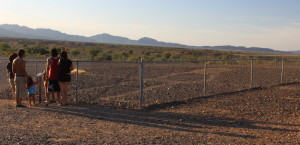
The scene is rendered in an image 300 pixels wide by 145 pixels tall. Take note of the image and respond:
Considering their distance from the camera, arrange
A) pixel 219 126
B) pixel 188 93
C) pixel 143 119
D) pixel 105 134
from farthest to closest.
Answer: pixel 188 93
pixel 143 119
pixel 219 126
pixel 105 134

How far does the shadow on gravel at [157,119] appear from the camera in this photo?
29.0 feet

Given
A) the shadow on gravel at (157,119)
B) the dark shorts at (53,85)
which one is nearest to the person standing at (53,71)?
the dark shorts at (53,85)

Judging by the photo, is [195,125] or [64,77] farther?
[64,77]

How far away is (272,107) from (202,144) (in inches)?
215

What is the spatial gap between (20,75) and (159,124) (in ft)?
14.1

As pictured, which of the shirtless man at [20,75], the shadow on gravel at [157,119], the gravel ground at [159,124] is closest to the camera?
the gravel ground at [159,124]

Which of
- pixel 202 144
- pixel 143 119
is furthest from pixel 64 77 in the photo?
pixel 202 144

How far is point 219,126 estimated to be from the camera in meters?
9.04

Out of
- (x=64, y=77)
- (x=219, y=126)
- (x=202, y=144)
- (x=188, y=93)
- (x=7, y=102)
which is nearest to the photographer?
(x=202, y=144)

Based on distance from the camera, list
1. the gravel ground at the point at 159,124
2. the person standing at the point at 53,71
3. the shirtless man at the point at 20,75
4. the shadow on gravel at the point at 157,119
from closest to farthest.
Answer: the gravel ground at the point at 159,124
the shadow on gravel at the point at 157,119
the shirtless man at the point at 20,75
the person standing at the point at 53,71

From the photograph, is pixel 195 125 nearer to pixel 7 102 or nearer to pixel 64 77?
pixel 64 77

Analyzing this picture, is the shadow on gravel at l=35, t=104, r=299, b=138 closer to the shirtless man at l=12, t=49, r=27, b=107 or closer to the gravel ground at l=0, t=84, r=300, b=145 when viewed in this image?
the gravel ground at l=0, t=84, r=300, b=145

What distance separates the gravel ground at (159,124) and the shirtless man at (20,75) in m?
0.48

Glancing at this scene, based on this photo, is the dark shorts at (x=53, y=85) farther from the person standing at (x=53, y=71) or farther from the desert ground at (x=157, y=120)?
the desert ground at (x=157, y=120)
